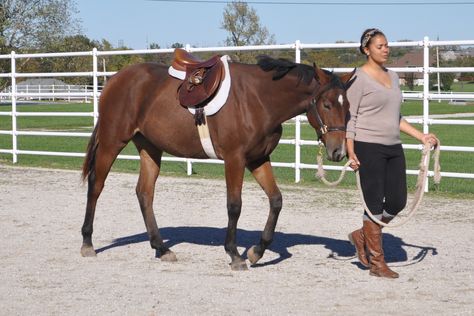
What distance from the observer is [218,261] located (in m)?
7.59

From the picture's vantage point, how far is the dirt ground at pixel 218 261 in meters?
5.97

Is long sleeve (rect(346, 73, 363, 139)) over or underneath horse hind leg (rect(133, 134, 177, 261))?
over

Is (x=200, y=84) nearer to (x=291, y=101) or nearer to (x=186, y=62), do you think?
(x=186, y=62)

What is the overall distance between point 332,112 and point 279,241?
7.58 ft

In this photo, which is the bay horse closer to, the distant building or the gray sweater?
the gray sweater

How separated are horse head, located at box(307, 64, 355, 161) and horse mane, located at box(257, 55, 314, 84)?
0.18 meters

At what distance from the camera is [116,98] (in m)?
8.03

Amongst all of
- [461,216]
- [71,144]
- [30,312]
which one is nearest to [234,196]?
[30,312]

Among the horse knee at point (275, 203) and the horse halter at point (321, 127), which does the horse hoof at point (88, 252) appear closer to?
the horse knee at point (275, 203)

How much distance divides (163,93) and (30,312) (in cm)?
266

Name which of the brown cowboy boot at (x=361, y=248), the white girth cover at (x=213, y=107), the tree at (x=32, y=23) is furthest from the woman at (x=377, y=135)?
the tree at (x=32, y=23)

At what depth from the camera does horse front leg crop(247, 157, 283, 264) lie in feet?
24.1

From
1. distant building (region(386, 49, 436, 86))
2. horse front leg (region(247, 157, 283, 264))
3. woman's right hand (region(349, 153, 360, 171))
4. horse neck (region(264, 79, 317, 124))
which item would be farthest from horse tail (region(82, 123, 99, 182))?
distant building (region(386, 49, 436, 86))

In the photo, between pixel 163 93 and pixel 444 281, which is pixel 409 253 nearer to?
pixel 444 281
